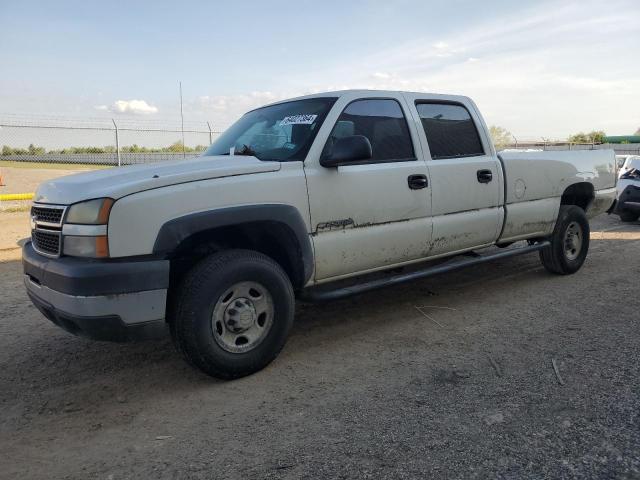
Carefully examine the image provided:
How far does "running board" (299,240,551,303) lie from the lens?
12.6 feet

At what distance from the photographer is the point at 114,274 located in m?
2.93

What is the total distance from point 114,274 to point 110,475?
1039 mm

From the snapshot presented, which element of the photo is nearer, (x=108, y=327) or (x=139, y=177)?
(x=108, y=327)

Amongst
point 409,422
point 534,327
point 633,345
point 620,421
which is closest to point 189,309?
point 409,422

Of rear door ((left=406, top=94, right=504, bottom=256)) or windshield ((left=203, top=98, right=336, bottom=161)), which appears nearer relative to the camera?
windshield ((left=203, top=98, right=336, bottom=161))

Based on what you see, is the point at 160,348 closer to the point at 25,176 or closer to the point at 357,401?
the point at 357,401

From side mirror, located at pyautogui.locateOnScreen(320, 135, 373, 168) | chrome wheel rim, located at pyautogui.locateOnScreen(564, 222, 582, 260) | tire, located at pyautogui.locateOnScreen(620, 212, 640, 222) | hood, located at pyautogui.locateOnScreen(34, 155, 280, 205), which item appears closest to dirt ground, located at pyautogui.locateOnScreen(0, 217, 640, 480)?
chrome wheel rim, located at pyautogui.locateOnScreen(564, 222, 582, 260)

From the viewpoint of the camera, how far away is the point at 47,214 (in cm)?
333

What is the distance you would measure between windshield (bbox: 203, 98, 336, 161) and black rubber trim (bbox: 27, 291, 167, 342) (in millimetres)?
1506

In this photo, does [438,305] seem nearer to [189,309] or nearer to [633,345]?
[633,345]

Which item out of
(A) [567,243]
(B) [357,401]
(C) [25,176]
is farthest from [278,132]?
(C) [25,176]

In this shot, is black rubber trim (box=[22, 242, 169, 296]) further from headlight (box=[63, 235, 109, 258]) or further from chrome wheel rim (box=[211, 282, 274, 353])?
chrome wheel rim (box=[211, 282, 274, 353])

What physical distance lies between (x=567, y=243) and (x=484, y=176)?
1876 millimetres

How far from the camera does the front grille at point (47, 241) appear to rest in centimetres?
319
